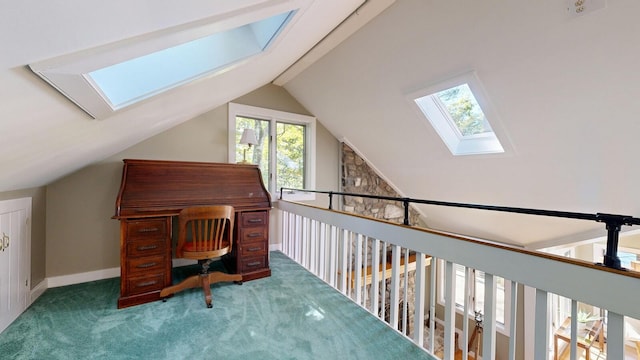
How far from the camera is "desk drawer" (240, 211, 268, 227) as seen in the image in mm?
2621

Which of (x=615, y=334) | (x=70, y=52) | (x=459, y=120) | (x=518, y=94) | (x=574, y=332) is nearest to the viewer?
(x=70, y=52)

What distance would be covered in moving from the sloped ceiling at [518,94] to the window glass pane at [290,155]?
656mm

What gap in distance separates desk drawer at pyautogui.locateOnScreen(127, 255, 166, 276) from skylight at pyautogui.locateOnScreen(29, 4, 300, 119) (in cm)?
127

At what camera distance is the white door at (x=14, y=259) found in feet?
5.59

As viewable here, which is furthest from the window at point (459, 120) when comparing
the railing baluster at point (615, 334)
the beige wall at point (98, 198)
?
the beige wall at point (98, 198)

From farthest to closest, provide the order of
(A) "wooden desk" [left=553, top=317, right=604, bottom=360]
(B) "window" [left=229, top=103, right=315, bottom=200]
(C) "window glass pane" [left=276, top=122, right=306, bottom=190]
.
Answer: (C) "window glass pane" [left=276, top=122, right=306, bottom=190]
(A) "wooden desk" [left=553, top=317, right=604, bottom=360]
(B) "window" [left=229, top=103, right=315, bottom=200]

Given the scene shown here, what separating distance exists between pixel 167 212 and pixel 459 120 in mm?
3107

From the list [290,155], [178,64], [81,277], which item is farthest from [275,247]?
[178,64]

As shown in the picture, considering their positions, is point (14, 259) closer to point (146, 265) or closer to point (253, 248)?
point (146, 265)

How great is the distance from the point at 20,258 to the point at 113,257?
81 cm

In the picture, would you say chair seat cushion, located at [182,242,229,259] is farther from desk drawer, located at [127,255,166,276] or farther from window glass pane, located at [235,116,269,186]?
window glass pane, located at [235,116,269,186]

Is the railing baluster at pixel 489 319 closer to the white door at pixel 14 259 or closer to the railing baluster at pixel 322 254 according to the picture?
the railing baluster at pixel 322 254

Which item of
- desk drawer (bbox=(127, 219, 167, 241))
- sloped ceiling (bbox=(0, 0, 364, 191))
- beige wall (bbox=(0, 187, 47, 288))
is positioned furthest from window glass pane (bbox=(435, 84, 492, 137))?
beige wall (bbox=(0, 187, 47, 288))

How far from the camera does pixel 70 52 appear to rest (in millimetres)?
720
